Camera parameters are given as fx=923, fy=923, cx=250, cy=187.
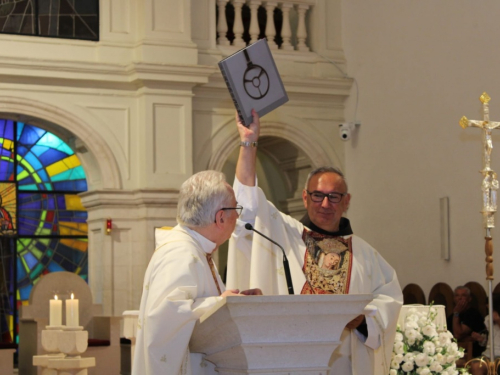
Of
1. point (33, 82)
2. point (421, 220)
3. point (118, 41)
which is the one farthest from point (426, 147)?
point (33, 82)

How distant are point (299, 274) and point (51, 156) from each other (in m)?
8.66

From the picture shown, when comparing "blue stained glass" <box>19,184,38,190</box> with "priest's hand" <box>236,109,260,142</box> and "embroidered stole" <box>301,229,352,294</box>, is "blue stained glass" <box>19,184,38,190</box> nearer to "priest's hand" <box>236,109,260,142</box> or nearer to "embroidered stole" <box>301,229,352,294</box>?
"embroidered stole" <box>301,229,352,294</box>

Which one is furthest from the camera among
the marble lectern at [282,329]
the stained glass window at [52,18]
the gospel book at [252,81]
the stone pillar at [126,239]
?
the stained glass window at [52,18]

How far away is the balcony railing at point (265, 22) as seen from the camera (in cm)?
1214

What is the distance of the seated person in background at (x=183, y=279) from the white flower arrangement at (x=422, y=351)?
73.0 inches

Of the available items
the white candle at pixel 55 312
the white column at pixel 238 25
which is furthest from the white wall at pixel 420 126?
the white candle at pixel 55 312

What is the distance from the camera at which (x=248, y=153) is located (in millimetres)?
4379

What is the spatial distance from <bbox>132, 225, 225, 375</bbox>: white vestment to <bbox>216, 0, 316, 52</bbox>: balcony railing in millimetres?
9029

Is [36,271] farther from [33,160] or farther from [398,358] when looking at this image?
[398,358]

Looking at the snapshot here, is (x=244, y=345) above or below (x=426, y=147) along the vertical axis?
below

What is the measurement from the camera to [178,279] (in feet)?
10.3

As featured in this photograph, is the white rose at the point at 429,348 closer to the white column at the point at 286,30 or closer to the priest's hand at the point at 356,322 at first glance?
the priest's hand at the point at 356,322

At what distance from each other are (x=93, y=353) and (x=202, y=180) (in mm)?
6800

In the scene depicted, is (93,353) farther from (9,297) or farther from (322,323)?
(322,323)
